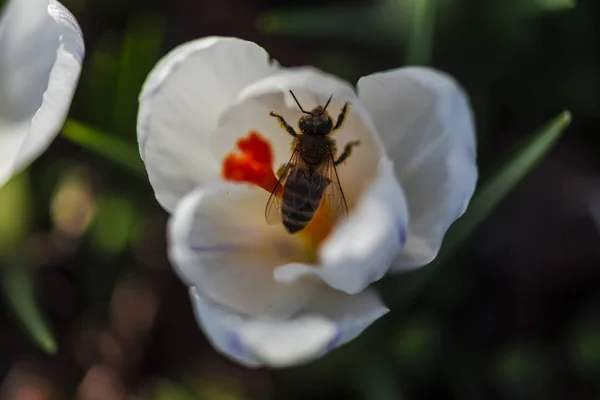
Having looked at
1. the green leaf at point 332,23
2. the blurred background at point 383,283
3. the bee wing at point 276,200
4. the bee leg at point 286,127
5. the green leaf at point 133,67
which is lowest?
the blurred background at point 383,283

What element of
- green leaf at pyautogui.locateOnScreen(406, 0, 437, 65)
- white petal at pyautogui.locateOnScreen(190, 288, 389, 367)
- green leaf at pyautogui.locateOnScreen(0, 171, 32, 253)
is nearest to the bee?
white petal at pyautogui.locateOnScreen(190, 288, 389, 367)

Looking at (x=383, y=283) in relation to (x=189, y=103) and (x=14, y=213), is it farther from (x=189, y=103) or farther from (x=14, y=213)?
(x=14, y=213)

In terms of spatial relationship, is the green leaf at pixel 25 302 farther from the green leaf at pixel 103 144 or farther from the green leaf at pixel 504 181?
the green leaf at pixel 504 181

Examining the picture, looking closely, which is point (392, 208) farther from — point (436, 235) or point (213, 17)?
point (213, 17)

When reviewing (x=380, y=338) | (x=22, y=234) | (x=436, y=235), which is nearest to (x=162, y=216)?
(x=22, y=234)

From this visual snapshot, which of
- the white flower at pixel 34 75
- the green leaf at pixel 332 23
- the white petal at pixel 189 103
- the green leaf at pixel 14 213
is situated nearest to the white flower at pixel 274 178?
the white petal at pixel 189 103

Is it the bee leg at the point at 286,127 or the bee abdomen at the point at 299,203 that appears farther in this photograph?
the bee leg at the point at 286,127
